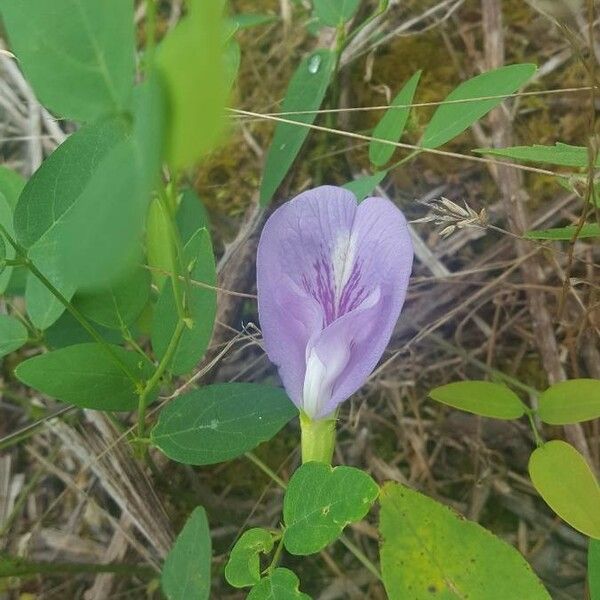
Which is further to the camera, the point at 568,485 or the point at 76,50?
the point at 568,485

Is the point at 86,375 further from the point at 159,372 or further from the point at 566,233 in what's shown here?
the point at 566,233

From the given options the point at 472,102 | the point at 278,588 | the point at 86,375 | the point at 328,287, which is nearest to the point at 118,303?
the point at 86,375

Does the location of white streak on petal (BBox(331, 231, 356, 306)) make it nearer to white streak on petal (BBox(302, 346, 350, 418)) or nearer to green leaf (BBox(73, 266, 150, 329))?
white streak on petal (BBox(302, 346, 350, 418))

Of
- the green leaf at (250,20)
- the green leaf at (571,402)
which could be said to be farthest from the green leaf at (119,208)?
the green leaf at (250,20)

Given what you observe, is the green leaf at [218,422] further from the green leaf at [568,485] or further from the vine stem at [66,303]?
Answer: the green leaf at [568,485]

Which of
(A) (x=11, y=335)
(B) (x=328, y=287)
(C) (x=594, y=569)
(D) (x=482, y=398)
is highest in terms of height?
(A) (x=11, y=335)
